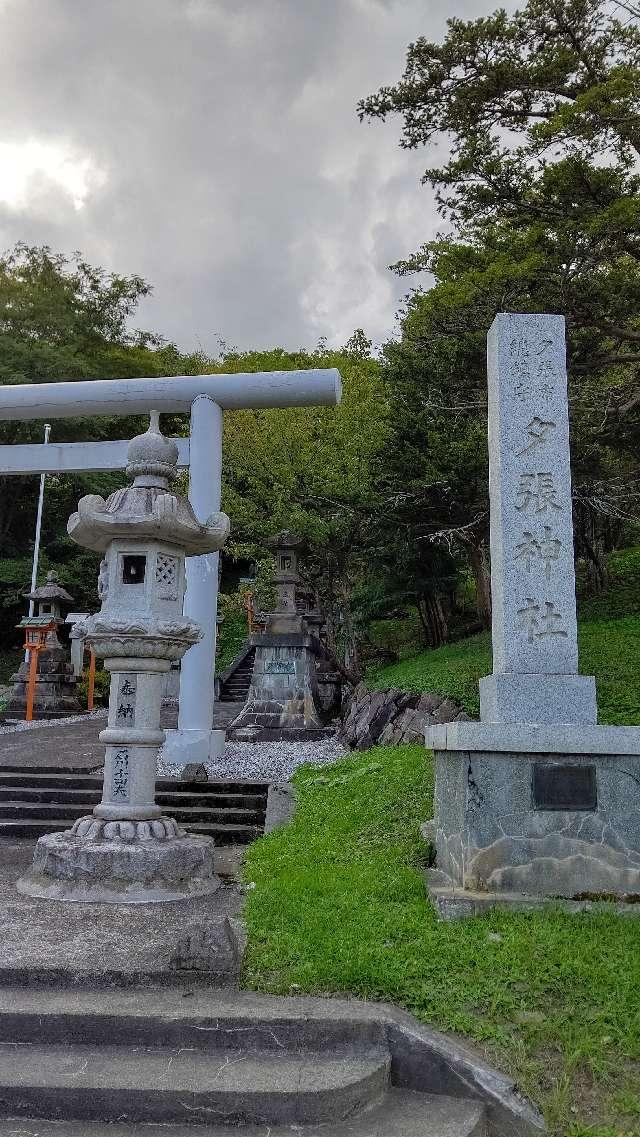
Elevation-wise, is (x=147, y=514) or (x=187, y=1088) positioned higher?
(x=147, y=514)

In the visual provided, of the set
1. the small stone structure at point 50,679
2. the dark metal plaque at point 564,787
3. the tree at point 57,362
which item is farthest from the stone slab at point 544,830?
the tree at point 57,362

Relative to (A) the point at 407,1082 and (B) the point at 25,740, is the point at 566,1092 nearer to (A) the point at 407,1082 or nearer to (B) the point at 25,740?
(A) the point at 407,1082

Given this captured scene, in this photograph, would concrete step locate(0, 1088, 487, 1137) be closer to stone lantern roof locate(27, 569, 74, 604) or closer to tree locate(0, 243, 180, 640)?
stone lantern roof locate(27, 569, 74, 604)

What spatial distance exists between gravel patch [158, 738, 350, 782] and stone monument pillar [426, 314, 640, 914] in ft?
13.2

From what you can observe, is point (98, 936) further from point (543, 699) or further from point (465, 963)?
point (543, 699)

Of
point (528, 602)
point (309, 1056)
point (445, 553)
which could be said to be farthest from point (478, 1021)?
point (445, 553)

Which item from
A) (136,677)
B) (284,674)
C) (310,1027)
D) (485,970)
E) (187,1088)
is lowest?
(187,1088)

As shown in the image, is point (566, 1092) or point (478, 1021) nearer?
point (566, 1092)

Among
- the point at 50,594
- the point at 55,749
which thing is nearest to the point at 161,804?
the point at 55,749

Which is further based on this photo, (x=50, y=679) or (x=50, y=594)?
(x=50, y=594)

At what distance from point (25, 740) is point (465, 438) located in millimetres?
8454

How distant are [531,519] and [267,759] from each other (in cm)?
592

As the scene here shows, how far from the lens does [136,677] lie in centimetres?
561

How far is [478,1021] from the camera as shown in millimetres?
3299
